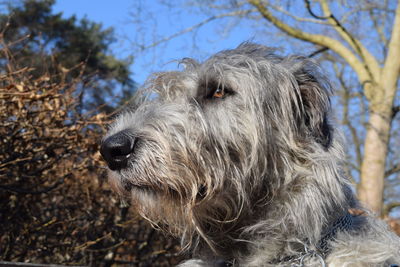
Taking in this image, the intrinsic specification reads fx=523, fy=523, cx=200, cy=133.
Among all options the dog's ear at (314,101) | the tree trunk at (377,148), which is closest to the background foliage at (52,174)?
the dog's ear at (314,101)

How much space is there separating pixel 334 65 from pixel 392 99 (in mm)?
6796

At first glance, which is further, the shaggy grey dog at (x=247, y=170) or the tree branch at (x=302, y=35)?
the tree branch at (x=302, y=35)

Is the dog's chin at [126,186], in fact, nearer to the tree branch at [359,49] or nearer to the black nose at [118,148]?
the black nose at [118,148]

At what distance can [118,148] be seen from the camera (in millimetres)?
2596

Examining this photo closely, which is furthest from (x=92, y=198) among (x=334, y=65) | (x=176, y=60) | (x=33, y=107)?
(x=334, y=65)

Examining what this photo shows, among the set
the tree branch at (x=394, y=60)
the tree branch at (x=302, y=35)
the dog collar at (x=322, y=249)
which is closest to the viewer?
the dog collar at (x=322, y=249)

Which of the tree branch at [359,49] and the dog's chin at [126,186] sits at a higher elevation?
the tree branch at [359,49]

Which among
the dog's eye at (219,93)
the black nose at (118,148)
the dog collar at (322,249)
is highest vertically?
the dog's eye at (219,93)

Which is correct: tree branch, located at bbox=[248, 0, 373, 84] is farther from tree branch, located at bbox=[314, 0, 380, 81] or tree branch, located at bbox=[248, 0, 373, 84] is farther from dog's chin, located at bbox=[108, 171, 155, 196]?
dog's chin, located at bbox=[108, 171, 155, 196]

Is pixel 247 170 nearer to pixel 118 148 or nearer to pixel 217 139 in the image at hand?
pixel 217 139

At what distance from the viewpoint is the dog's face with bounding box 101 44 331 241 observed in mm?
2621

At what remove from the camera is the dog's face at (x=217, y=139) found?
2621 mm

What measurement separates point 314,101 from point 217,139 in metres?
0.62

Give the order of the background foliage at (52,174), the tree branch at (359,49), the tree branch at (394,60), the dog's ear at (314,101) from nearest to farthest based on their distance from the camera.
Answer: the dog's ear at (314,101) → the background foliage at (52,174) → the tree branch at (394,60) → the tree branch at (359,49)
